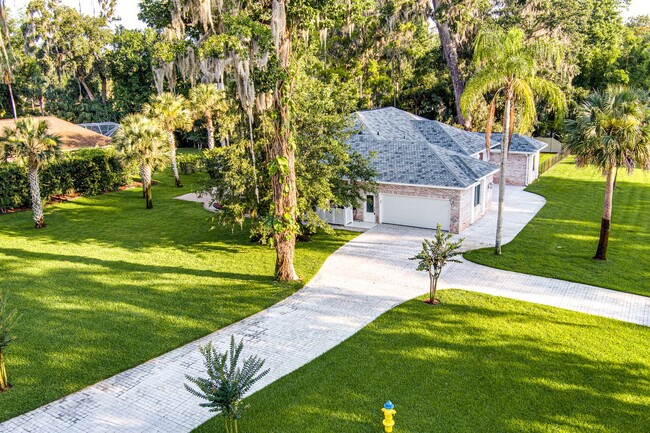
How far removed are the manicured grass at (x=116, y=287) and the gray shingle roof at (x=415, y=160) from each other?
429 centimetres

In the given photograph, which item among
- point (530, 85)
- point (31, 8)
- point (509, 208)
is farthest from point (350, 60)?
point (31, 8)

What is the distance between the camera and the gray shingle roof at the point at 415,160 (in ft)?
76.0

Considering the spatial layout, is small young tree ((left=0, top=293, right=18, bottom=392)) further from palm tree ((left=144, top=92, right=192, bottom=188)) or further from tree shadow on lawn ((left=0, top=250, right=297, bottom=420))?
palm tree ((left=144, top=92, right=192, bottom=188))

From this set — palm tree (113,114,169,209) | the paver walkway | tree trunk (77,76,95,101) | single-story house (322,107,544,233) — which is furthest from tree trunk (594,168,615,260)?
tree trunk (77,76,95,101)

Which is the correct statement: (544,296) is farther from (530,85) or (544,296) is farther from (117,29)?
(117,29)

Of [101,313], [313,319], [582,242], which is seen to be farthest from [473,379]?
[582,242]

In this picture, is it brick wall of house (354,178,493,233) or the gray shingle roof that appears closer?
brick wall of house (354,178,493,233)

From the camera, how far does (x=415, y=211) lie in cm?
2391

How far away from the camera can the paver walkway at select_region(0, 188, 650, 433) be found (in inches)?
408

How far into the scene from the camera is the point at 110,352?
41.9 feet

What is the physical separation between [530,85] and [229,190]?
1273 cm

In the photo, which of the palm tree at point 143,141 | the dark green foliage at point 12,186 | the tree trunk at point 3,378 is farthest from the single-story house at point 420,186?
the dark green foliage at point 12,186

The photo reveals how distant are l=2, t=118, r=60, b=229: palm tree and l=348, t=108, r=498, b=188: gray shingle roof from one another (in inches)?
585

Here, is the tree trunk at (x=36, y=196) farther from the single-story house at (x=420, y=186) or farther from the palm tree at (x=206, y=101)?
the single-story house at (x=420, y=186)
